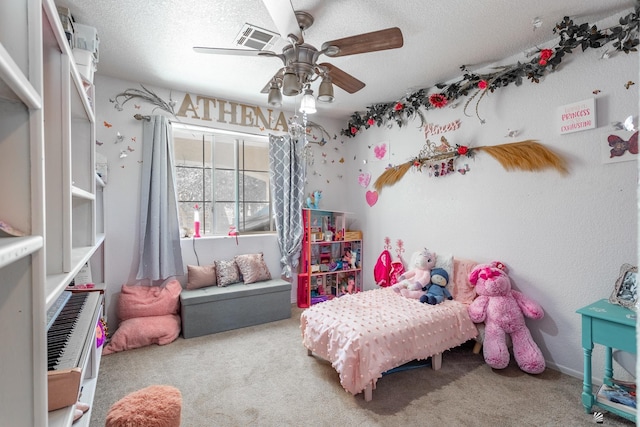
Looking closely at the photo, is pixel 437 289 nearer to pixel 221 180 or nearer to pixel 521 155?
pixel 521 155

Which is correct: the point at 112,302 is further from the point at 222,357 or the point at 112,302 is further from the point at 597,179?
the point at 597,179

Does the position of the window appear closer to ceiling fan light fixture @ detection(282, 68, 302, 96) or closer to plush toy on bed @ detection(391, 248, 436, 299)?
plush toy on bed @ detection(391, 248, 436, 299)

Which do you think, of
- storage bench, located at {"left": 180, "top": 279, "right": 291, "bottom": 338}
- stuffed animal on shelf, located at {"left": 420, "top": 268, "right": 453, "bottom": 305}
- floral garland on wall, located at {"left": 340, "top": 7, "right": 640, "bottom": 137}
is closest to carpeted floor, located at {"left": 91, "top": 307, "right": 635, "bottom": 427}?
storage bench, located at {"left": 180, "top": 279, "right": 291, "bottom": 338}

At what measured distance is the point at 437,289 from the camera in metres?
2.70

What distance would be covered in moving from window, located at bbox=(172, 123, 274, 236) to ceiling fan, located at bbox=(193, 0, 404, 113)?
179 centimetres

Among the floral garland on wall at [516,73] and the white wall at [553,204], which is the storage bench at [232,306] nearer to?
the white wall at [553,204]

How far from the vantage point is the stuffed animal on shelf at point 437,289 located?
2584mm

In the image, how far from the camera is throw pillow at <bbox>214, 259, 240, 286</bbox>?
324cm

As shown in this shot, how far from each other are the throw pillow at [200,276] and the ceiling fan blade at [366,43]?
248 centimetres

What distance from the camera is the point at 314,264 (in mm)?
3883

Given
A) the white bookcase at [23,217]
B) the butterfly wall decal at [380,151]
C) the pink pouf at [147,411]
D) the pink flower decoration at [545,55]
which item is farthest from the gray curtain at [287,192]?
the white bookcase at [23,217]

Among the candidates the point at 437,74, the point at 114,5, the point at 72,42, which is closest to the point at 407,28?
the point at 437,74

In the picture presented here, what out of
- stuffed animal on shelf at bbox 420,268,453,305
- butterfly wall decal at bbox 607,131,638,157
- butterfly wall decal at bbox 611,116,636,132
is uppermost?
butterfly wall decal at bbox 611,116,636,132

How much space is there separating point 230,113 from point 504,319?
10.9ft
